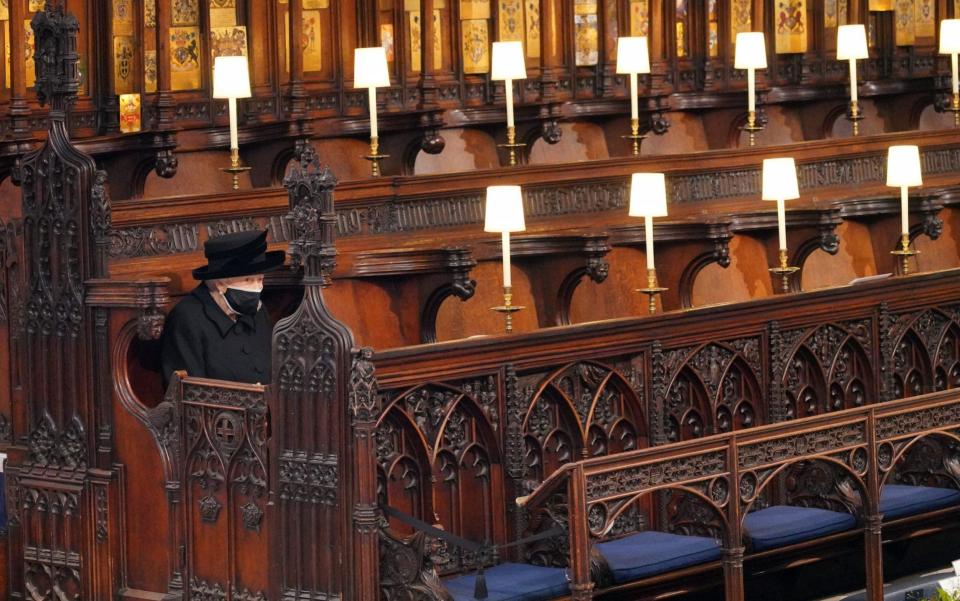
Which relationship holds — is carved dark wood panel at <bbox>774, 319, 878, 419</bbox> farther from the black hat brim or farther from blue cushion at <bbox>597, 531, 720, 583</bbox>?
the black hat brim

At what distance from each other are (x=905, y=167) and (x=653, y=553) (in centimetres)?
346

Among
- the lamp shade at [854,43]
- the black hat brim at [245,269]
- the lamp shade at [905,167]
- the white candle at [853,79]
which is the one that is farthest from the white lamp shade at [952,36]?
the black hat brim at [245,269]

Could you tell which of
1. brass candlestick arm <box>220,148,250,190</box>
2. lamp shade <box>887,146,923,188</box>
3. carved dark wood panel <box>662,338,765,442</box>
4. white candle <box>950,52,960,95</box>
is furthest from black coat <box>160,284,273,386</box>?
white candle <box>950,52,960,95</box>

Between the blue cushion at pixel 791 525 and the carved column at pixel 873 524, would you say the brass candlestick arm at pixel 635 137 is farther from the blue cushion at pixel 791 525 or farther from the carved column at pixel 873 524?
the carved column at pixel 873 524

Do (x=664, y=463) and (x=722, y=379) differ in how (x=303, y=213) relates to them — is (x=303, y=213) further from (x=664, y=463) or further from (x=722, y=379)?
(x=722, y=379)

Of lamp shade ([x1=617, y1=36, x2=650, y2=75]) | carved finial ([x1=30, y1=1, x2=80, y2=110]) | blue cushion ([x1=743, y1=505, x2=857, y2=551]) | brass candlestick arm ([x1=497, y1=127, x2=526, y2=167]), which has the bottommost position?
blue cushion ([x1=743, y1=505, x2=857, y2=551])

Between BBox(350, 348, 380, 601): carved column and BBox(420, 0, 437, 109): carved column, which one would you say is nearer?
BBox(350, 348, 380, 601): carved column

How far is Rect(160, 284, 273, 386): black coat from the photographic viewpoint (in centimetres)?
767

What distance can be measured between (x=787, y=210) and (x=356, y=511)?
4.55 metres

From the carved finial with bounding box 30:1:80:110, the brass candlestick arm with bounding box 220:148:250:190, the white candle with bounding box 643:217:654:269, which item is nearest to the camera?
the carved finial with bounding box 30:1:80:110

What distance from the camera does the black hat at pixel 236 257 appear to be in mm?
7699

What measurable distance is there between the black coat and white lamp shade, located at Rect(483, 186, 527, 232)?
5.00ft

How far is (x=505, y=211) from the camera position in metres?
8.95

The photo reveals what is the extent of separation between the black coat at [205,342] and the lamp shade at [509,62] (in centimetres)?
404
